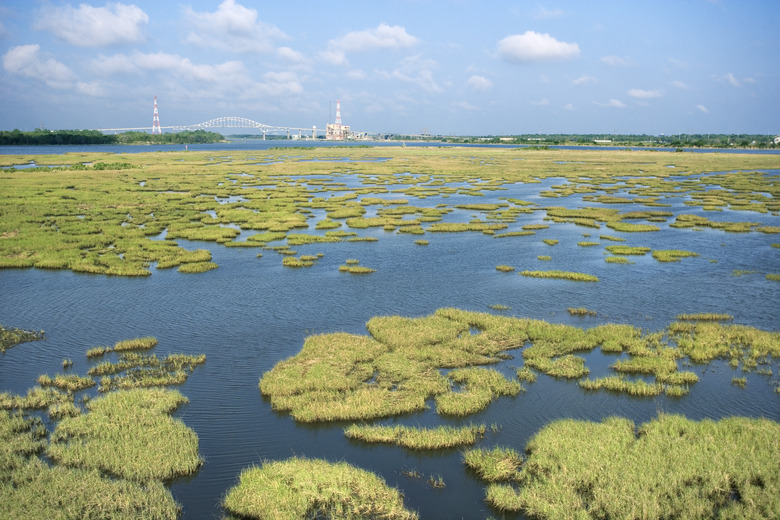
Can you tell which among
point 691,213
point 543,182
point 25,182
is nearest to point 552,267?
point 691,213

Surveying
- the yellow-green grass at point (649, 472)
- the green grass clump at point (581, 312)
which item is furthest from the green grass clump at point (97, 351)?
the green grass clump at point (581, 312)

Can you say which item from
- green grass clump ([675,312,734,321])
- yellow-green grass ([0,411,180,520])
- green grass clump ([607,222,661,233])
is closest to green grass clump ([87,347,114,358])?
yellow-green grass ([0,411,180,520])

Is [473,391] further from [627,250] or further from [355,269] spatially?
[627,250]

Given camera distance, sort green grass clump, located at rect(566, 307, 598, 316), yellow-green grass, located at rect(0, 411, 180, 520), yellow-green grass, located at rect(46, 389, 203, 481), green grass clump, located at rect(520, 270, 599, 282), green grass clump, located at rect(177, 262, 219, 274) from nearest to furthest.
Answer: yellow-green grass, located at rect(0, 411, 180, 520) → yellow-green grass, located at rect(46, 389, 203, 481) → green grass clump, located at rect(566, 307, 598, 316) → green grass clump, located at rect(520, 270, 599, 282) → green grass clump, located at rect(177, 262, 219, 274)

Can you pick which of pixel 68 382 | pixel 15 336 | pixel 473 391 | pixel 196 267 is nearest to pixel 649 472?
pixel 473 391

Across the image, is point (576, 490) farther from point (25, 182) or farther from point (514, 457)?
point (25, 182)

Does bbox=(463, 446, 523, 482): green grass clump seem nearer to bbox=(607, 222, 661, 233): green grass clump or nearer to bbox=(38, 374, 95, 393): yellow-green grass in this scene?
bbox=(38, 374, 95, 393): yellow-green grass
